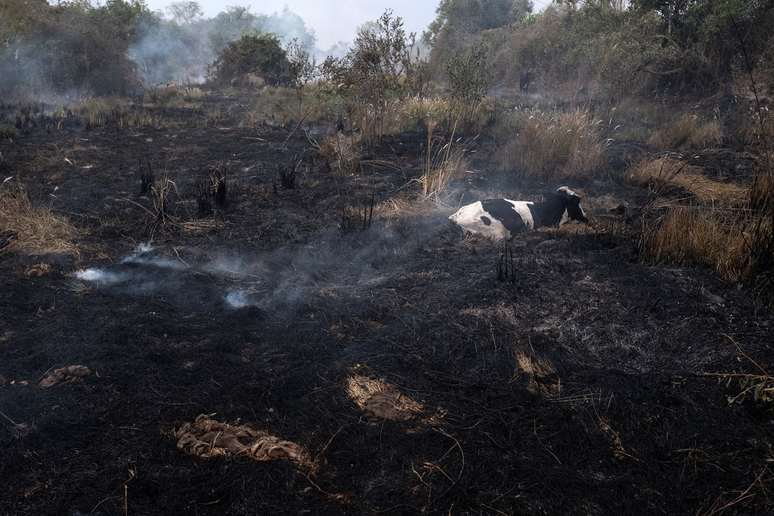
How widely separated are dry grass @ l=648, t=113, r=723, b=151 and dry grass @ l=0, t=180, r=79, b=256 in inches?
287

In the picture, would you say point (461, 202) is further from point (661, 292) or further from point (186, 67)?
point (186, 67)

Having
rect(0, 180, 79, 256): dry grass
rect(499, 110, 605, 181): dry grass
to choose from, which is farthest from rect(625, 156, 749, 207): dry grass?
rect(0, 180, 79, 256): dry grass

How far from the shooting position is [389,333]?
3.17 meters

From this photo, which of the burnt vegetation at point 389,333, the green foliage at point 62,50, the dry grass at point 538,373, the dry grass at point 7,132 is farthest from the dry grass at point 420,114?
the green foliage at point 62,50

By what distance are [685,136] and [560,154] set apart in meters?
2.53

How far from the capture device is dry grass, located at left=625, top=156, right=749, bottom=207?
5102mm

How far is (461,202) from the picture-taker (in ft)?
18.2

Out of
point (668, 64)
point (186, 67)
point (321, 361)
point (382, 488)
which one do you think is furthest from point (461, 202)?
point (186, 67)

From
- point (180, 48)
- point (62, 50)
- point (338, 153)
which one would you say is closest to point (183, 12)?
point (180, 48)

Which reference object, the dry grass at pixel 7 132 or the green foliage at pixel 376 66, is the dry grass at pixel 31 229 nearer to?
the green foliage at pixel 376 66

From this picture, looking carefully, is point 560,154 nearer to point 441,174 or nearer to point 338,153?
point 441,174

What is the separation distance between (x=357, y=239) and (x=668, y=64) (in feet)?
34.9

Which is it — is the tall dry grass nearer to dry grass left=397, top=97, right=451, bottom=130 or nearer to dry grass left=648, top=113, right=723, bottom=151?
dry grass left=648, top=113, right=723, bottom=151

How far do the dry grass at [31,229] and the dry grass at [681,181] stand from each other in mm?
5567
